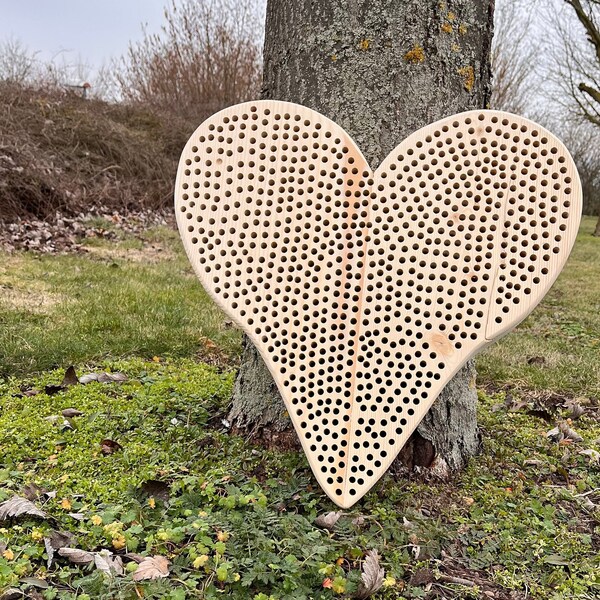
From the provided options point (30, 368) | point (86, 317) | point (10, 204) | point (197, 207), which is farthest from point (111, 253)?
point (197, 207)

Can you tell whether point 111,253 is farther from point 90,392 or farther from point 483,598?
point 483,598

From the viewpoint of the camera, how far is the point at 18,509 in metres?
1.76

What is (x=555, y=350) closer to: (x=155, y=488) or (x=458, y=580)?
(x=458, y=580)

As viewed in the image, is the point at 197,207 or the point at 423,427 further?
the point at 423,427

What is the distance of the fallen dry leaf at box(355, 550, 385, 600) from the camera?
161 centimetres

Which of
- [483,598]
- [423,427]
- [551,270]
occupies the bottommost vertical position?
Result: [483,598]

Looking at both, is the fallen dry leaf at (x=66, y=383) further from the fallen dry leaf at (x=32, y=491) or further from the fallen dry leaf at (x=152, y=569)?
the fallen dry leaf at (x=152, y=569)

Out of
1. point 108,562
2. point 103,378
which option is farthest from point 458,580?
point 103,378

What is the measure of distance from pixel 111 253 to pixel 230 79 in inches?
366

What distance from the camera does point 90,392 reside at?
269cm

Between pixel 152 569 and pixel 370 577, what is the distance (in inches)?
22.8

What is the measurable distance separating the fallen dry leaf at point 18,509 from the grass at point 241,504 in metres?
0.03

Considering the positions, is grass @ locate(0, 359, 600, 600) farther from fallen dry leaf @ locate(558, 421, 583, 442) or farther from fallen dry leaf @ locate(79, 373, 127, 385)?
fallen dry leaf @ locate(79, 373, 127, 385)

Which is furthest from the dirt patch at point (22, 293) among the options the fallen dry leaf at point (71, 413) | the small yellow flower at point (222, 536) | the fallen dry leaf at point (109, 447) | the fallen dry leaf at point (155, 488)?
the small yellow flower at point (222, 536)
